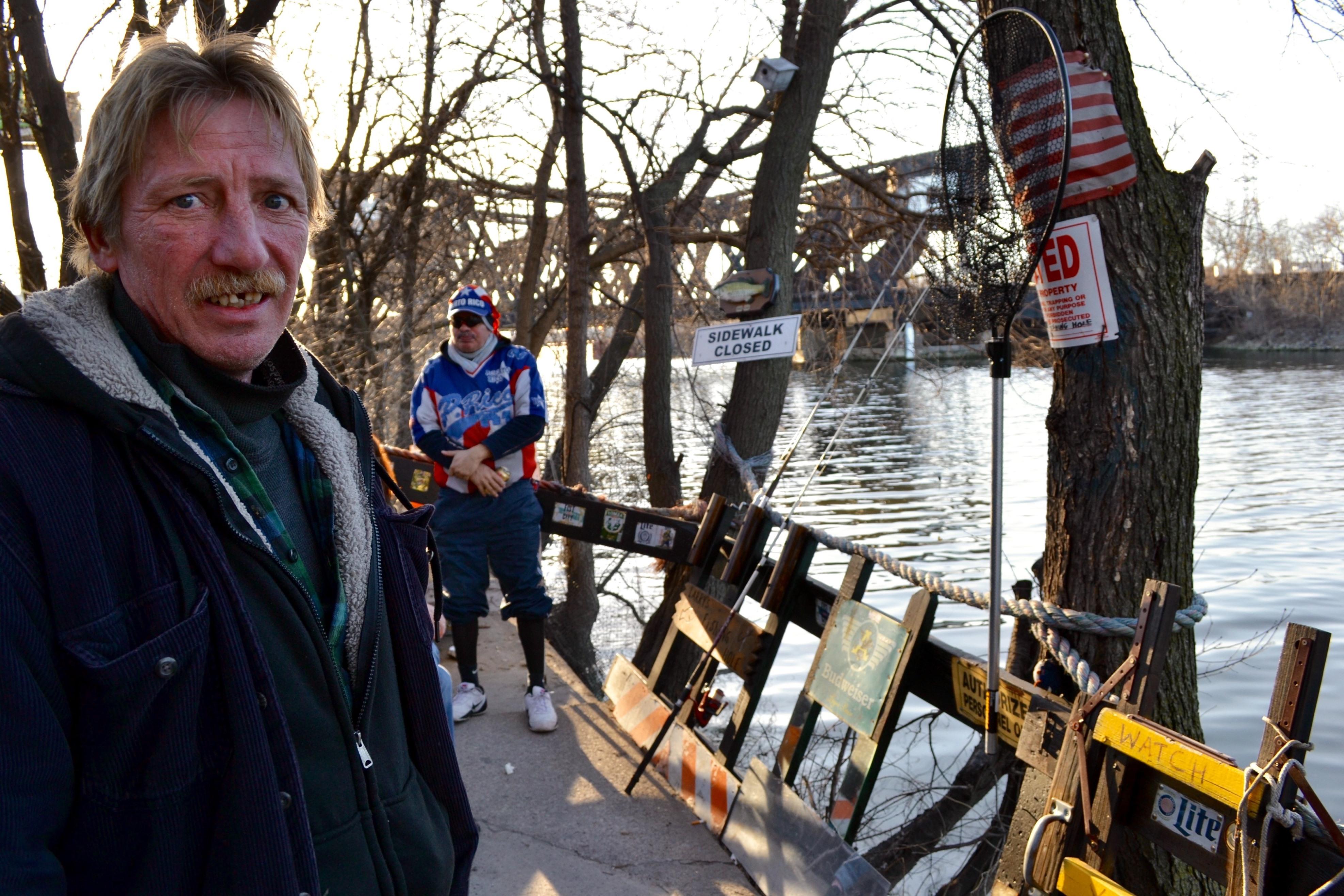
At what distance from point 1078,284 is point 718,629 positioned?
2036 millimetres

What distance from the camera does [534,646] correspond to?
5172 mm

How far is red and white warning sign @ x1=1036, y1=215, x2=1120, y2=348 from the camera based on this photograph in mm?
3334

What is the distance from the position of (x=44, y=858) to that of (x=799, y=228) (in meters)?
10.3

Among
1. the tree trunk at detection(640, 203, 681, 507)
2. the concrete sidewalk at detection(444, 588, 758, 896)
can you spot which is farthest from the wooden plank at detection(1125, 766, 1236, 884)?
the tree trunk at detection(640, 203, 681, 507)

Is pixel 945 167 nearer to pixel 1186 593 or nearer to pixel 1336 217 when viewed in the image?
pixel 1186 593

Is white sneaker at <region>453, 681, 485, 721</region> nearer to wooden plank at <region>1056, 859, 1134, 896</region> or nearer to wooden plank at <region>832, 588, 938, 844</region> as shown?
wooden plank at <region>832, 588, 938, 844</region>

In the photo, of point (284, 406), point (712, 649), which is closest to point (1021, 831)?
point (712, 649)

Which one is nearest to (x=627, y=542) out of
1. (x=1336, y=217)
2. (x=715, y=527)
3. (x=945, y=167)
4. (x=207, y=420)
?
(x=715, y=527)

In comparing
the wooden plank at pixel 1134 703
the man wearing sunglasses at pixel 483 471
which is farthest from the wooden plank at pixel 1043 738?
the man wearing sunglasses at pixel 483 471

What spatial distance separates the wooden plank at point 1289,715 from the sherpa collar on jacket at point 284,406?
1688 millimetres

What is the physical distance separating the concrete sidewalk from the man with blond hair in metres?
2.07

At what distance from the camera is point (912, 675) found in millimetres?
3570

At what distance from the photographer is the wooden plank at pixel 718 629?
4.25 metres

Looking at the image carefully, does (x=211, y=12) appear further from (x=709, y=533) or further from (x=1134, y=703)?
(x=1134, y=703)
